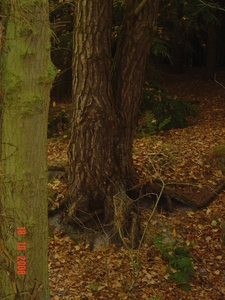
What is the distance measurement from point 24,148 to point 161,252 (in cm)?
417

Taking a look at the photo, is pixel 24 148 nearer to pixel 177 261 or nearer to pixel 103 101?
pixel 103 101

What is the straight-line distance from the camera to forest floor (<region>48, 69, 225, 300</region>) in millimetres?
7203

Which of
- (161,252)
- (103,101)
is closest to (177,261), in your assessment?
(161,252)

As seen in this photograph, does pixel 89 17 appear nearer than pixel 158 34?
Yes

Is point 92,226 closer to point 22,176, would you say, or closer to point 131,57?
point 131,57

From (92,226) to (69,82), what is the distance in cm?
962

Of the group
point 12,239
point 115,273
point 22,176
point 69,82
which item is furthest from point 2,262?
point 69,82

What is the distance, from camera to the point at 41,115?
4270 mm

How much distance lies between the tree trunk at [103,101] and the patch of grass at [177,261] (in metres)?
0.88

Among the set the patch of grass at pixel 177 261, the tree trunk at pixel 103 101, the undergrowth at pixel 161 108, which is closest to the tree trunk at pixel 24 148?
the patch of grass at pixel 177 261

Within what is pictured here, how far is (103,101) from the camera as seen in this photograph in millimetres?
7992

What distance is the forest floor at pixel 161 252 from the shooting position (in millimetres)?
7203
